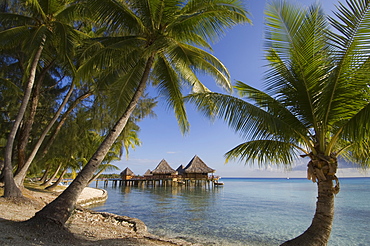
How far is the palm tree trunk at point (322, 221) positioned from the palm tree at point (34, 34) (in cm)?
829

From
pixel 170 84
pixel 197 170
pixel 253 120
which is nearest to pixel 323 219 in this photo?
pixel 253 120

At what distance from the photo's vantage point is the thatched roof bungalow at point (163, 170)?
39.7 metres

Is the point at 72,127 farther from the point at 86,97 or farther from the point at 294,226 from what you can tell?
the point at 294,226

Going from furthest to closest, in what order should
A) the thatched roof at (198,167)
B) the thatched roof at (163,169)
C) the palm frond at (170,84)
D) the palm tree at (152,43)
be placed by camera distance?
1. the thatched roof at (163,169)
2. the thatched roof at (198,167)
3. the palm frond at (170,84)
4. the palm tree at (152,43)

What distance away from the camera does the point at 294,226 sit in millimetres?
11180

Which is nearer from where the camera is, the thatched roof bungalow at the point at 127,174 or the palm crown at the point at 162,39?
the palm crown at the point at 162,39

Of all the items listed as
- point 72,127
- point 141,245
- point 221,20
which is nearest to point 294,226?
point 141,245

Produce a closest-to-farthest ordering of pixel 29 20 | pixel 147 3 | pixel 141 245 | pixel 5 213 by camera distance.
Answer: pixel 141 245
pixel 5 213
pixel 147 3
pixel 29 20

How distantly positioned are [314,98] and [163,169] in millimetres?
36971

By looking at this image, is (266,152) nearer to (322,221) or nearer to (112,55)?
(322,221)

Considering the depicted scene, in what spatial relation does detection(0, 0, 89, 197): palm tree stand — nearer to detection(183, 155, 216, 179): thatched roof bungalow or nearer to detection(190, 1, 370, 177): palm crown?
detection(190, 1, 370, 177): palm crown

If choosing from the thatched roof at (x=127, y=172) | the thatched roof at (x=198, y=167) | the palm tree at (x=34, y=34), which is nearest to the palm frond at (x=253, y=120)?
the palm tree at (x=34, y=34)

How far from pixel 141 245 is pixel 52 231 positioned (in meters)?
1.70

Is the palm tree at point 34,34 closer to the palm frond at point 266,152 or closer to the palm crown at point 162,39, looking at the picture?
the palm crown at point 162,39
